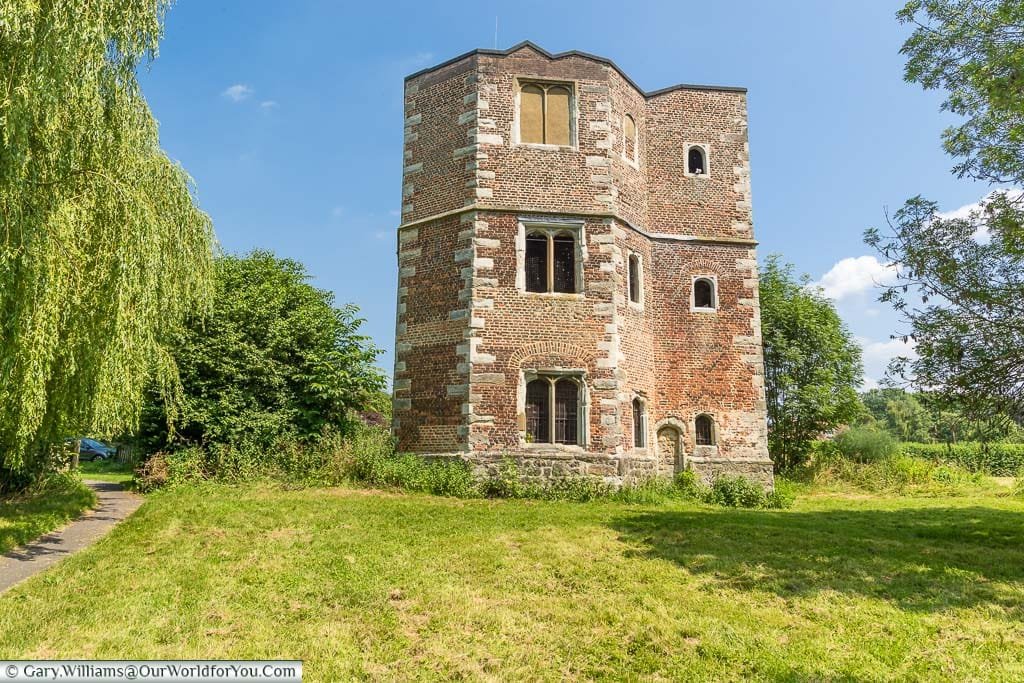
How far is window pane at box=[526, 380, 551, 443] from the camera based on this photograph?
1515cm

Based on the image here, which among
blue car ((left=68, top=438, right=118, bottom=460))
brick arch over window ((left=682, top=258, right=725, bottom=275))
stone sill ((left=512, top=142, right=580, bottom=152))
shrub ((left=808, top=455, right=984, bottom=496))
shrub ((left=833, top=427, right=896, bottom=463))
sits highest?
stone sill ((left=512, top=142, right=580, bottom=152))

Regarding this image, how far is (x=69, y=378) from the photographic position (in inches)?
342

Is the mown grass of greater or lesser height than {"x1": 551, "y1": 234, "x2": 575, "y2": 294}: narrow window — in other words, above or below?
below

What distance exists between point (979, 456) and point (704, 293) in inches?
764

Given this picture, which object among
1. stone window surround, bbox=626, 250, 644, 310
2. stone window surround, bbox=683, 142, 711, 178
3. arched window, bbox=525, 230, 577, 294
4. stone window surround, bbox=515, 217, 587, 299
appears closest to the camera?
stone window surround, bbox=515, 217, 587, 299

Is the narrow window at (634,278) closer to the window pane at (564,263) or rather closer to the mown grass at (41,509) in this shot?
the window pane at (564,263)

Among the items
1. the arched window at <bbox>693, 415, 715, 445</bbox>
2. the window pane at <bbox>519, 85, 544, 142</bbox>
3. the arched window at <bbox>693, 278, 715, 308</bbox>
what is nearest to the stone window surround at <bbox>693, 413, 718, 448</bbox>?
the arched window at <bbox>693, 415, 715, 445</bbox>

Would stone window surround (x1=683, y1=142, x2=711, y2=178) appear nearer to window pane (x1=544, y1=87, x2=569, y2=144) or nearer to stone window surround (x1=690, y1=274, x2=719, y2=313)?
stone window surround (x1=690, y1=274, x2=719, y2=313)

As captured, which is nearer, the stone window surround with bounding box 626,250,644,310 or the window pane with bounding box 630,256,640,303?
the stone window surround with bounding box 626,250,644,310

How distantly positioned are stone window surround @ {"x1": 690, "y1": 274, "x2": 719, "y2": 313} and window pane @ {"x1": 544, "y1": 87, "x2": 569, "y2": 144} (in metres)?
4.94

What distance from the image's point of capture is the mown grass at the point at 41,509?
10.1 metres

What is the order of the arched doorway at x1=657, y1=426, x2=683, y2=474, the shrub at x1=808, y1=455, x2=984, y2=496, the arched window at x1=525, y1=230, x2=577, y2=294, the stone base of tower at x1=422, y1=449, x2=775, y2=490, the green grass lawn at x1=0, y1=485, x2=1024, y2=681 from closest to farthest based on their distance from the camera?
the green grass lawn at x1=0, y1=485, x2=1024, y2=681
the stone base of tower at x1=422, y1=449, x2=775, y2=490
the arched window at x1=525, y1=230, x2=577, y2=294
the arched doorway at x1=657, y1=426, x2=683, y2=474
the shrub at x1=808, y1=455, x2=984, y2=496

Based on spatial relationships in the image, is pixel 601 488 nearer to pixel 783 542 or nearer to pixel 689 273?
pixel 783 542

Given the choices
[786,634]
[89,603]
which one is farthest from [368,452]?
[786,634]
